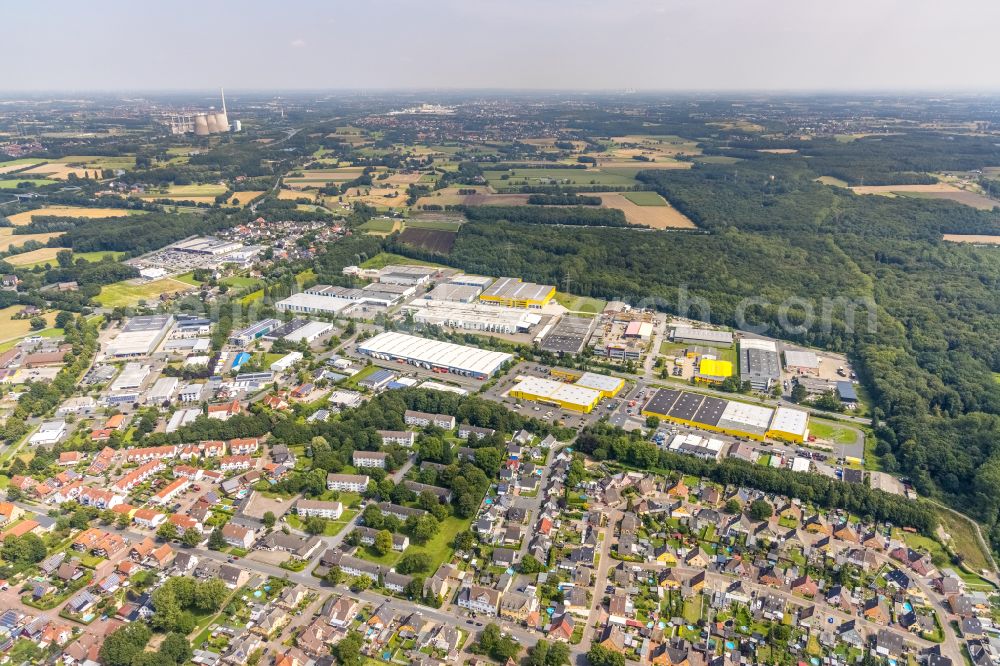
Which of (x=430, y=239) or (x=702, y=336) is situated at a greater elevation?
(x=430, y=239)

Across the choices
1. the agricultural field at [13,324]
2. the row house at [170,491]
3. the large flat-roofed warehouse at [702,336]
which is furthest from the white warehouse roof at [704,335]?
the agricultural field at [13,324]

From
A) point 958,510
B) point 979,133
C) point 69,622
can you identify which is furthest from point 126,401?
point 979,133

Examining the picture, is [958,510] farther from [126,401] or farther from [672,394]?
[126,401]

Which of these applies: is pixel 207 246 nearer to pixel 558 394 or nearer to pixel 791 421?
pixel 558 394

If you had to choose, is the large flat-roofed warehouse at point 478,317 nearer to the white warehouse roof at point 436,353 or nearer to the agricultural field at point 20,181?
the white warehouse roof at point 436,353

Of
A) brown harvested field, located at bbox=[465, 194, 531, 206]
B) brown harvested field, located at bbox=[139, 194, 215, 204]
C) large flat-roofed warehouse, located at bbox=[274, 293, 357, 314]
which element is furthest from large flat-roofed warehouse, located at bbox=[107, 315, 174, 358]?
brown harvested field, located at bbox=[465, 194, 531, 206]

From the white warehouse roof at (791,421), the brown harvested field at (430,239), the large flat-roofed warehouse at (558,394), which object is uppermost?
the brown harvested field at (430,239)

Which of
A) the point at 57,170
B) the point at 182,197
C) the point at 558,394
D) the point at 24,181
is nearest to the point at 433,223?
the point at 182,197
